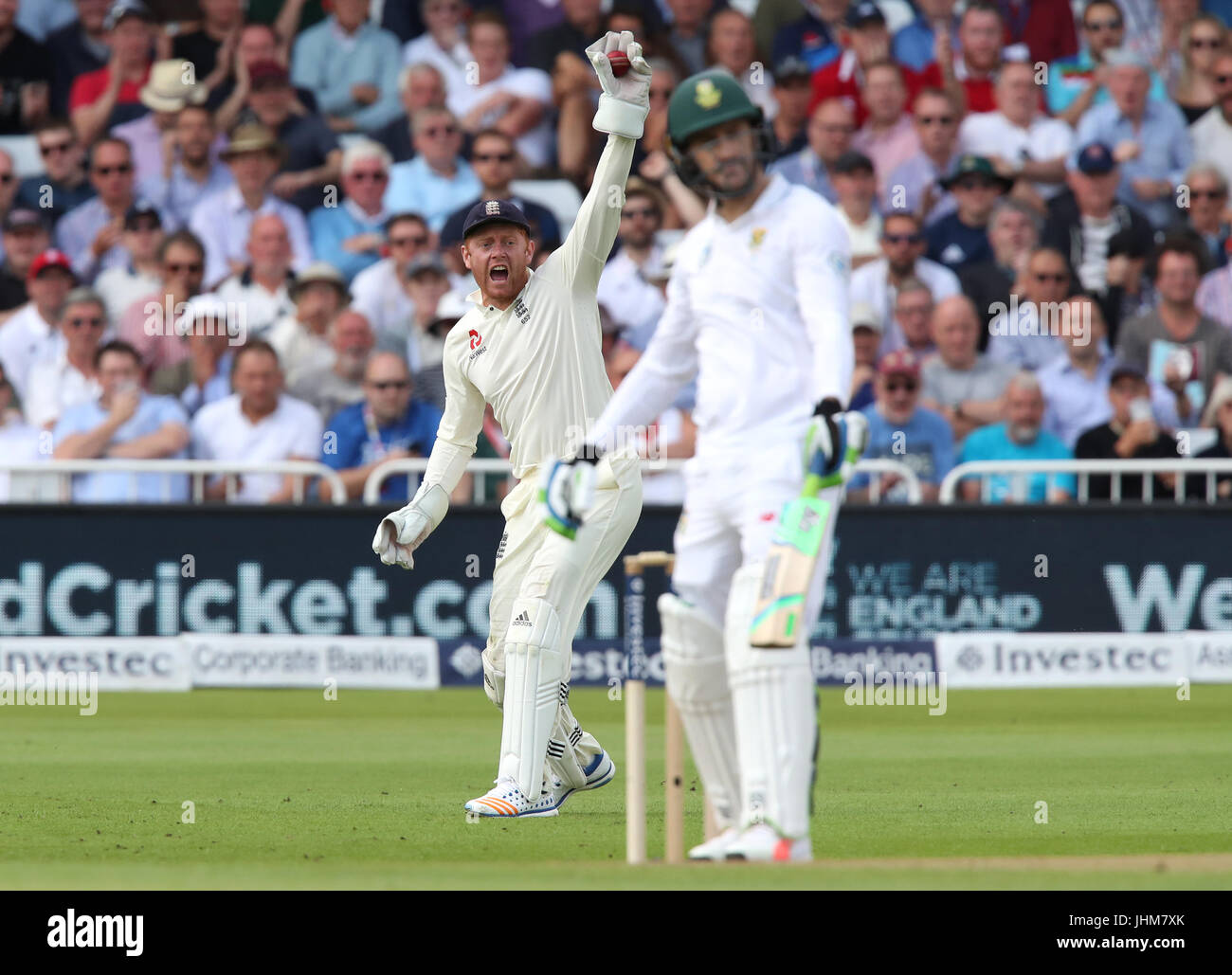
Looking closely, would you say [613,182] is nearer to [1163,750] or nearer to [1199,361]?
[1163,750]

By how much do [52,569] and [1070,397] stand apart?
23.3 ft

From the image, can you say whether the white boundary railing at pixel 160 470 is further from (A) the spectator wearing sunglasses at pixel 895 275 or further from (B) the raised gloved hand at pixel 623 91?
(B) the raised gloved hand at pixel 623 91

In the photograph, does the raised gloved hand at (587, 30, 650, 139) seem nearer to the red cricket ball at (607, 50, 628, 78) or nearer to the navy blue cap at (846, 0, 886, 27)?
the red cricket ball at (607, 50, 628, 78)

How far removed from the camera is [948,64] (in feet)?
52.0

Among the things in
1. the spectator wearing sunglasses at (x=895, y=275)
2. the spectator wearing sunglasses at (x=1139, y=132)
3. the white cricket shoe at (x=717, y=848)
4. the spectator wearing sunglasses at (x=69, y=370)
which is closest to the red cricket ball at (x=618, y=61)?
the white cricket shoe at (x=717, y=848)

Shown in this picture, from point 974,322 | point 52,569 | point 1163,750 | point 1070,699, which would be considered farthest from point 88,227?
point 1163,750

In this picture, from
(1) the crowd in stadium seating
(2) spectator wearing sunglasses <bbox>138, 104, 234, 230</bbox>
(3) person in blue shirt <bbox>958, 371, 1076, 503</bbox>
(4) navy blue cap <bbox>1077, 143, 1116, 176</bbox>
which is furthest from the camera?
(2) spectator wearing sunglasses <bbox>138, 104, 234, 230</bbox>

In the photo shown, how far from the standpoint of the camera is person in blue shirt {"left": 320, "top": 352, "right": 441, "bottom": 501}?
14.0 m

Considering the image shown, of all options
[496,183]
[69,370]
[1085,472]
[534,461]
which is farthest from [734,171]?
[69,370]

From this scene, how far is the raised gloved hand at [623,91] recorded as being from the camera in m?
6.81

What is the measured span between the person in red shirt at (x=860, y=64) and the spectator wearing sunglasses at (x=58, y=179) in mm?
5778

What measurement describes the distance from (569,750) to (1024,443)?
670 cm

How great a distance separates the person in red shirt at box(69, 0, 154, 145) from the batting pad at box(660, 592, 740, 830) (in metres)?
11.3

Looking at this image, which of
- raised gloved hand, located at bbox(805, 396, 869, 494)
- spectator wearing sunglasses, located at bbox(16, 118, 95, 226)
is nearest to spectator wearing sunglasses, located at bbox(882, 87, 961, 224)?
spectator wearing sunglasses, located at bbox(16, 118, 95, 226)
